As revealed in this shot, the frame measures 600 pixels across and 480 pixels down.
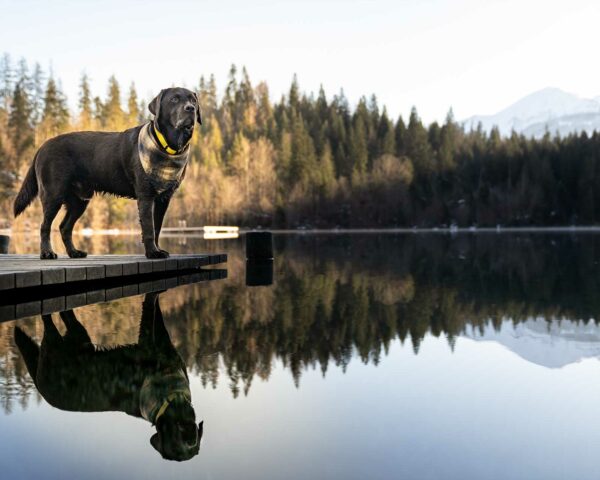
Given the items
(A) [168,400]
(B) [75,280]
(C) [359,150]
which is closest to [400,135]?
(C) [359,150]

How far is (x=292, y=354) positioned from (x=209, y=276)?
22.4 feet

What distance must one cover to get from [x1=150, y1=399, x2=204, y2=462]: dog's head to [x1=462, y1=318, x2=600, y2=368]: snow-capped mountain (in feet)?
9.39

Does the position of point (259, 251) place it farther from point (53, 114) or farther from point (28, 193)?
point (53, 114)

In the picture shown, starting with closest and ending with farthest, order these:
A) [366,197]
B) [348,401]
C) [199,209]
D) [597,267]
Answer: [348,401], [597,267], [199,209], [366,197]

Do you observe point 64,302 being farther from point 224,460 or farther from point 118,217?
point 118,217

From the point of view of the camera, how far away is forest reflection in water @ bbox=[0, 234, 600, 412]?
4.74 metres

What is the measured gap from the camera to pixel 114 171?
383 inches

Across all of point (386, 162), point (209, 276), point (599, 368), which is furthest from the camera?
point (386, 162)

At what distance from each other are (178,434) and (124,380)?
3.56 feet

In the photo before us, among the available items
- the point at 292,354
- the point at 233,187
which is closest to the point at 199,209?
the point at 233,187

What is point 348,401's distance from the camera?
372cm

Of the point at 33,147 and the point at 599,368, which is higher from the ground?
the point at 33,147

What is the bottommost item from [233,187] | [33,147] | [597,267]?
[597,267]

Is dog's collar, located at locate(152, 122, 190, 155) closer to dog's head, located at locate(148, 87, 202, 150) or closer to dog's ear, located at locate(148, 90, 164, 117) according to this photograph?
dog's head, located at locate(148, 87, 202, 150)
